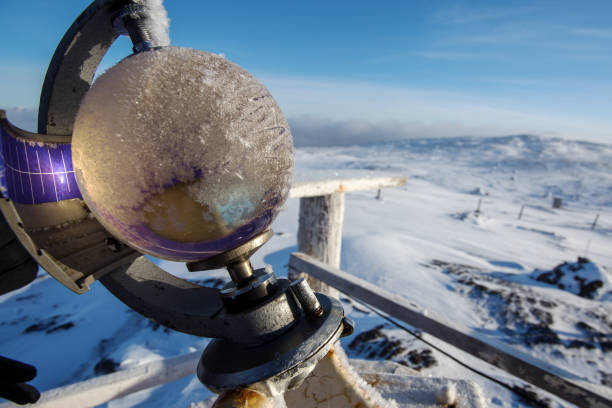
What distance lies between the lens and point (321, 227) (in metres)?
3.57

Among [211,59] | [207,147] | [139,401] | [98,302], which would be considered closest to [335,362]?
[207,147]

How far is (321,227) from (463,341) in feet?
6.06

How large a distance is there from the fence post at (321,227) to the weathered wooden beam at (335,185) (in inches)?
8.0

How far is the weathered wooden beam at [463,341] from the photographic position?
5.57ft

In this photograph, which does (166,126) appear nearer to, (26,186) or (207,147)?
(207,147)

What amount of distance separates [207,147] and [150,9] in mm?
419

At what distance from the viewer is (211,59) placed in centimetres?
67

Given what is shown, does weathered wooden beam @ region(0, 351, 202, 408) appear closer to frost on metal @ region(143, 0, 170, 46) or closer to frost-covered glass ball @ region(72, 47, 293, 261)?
frost-covered glass ball @ region(72, 47, 293, 261)

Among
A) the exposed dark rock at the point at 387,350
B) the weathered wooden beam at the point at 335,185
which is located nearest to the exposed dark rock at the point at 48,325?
the exposed dark rock at the point at 387,350

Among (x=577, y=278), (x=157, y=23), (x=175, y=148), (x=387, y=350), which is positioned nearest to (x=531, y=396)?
(x=387, y=350)

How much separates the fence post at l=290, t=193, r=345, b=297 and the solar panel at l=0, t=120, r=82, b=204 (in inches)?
109

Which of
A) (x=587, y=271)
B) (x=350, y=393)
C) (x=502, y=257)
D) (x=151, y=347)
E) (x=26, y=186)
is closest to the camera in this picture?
(x=26, y=186)

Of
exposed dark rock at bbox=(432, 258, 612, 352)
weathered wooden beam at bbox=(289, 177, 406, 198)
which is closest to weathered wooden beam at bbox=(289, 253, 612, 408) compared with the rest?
weathered wooden beam at bbox=(289, 177, 406, 198)

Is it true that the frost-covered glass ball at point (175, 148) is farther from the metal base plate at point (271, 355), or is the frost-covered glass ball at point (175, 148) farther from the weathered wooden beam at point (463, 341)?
the weathered wooden beam at point (463, 341)
